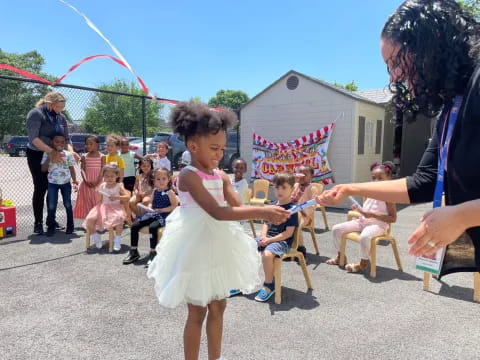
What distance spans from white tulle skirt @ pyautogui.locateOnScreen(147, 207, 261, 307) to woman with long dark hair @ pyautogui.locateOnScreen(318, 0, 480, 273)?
4.00 ft

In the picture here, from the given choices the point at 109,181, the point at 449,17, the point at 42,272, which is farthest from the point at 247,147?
the point at 449,17

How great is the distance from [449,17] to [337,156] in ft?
25.1

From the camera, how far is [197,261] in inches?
82.4

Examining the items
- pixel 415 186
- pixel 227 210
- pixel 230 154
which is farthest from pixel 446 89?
pixel 230 154

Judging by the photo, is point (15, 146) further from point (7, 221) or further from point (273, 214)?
point (273, 214)

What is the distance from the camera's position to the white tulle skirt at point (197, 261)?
6.79 ft

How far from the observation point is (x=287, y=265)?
4.64 m

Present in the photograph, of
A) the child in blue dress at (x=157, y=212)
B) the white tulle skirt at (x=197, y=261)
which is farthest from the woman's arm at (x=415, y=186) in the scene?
the child in blue dress at (x=157, y=212)

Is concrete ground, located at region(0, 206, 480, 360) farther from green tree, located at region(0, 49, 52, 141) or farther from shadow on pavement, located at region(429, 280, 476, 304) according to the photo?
green tree, located at region(0, 49, 52, 141)

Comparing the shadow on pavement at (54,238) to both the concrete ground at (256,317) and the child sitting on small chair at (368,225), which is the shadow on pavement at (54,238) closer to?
the concrete ground at (256,317)

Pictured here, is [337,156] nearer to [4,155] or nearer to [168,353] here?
[168,353]

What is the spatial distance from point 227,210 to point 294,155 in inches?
290

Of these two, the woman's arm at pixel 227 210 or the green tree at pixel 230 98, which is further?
the green tree at pixel 230 98

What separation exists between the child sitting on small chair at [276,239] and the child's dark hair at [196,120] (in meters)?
1.81
